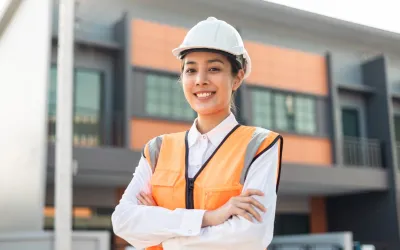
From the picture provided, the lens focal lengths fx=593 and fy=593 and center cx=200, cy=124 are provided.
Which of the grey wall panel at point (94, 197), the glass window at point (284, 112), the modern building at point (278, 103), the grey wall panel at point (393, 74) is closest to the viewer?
the modern building at point (278, 103)

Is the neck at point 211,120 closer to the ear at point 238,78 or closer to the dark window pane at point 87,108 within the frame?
the ear at point 238,78

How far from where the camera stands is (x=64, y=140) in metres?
4.36

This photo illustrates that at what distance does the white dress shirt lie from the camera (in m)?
1.21

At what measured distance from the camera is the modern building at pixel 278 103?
9.47m

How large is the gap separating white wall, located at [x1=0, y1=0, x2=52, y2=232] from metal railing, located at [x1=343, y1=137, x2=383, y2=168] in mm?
7040

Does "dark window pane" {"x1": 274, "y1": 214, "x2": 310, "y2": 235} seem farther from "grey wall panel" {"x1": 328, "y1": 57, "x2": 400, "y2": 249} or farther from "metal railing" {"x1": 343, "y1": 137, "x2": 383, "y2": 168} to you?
"metal railing" {"x1": 343, "y1": 137, "x2": 383, "y2": 168}

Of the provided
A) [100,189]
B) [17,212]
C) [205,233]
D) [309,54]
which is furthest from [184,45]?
[309,54]

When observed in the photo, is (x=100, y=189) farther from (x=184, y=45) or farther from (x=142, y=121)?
(x=184, y=45)

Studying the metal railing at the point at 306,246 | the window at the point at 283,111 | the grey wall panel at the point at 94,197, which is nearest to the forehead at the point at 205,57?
the metal railing at the point at 306,246

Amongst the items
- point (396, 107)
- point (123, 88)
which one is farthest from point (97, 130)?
point (396, 107)

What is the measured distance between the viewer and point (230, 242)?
121 centimetres

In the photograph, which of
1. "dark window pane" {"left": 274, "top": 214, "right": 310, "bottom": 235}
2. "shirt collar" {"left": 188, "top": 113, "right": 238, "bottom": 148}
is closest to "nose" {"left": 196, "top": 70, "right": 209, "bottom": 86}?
"shirt collar" {"left": 188, "top": 113, "right": 238, "bottom": 148}

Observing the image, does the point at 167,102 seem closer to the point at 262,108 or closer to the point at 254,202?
the point at 262,108

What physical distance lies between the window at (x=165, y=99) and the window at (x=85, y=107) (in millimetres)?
821
